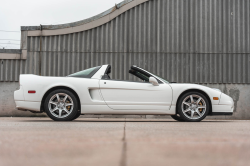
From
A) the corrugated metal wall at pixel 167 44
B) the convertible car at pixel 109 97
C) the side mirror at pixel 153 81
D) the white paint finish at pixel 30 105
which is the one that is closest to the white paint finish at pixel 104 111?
the convertible car at pixel 109 97

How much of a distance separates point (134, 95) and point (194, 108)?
4.38 feet

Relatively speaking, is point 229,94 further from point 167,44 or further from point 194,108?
point 194,108

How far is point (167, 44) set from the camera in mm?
11758

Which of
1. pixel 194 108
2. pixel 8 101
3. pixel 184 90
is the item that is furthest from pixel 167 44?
pixel 8 101

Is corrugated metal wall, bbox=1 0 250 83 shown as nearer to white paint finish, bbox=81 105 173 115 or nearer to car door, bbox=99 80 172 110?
car door, bbox=99 80 172 110

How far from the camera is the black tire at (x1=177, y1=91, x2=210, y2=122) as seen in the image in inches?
265

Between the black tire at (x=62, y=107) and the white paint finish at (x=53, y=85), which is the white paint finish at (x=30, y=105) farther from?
the black tire at (x=62, y=107)

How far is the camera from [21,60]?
37.6 feet

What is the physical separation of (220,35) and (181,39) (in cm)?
152

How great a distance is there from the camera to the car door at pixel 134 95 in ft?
21.9

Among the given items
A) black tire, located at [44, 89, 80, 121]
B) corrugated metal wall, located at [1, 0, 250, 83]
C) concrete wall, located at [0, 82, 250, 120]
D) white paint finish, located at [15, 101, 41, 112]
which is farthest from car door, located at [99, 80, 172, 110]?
concrete wall, located at [0, 82, 250, 120]

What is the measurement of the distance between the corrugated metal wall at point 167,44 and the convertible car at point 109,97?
471 centimetres

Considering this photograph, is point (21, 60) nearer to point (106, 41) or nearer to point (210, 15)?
point (106, 41)

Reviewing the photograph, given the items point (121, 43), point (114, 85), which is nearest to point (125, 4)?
point (121, 43)
